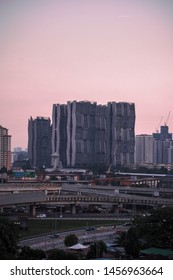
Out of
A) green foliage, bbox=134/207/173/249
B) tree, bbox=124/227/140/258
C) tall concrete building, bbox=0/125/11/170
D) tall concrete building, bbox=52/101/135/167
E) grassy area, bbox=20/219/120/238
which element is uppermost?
tall concrete building, bbox=52/101/135/167

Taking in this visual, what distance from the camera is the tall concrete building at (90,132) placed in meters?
12.3

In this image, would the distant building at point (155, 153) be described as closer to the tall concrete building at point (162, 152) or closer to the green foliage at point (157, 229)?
the tall concrete building at point (162, 152)

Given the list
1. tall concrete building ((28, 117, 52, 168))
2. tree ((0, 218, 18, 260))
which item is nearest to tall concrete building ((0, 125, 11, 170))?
tall concrete building ((28, 117, 52, 168))

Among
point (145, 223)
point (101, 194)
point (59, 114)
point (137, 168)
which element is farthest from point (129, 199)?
point (137, 168)

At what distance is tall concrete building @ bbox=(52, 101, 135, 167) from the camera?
12.3 m

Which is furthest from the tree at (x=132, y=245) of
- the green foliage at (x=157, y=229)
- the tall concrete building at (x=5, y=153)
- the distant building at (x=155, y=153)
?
the distant building at (x=155, y=153)

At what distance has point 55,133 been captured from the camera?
12609 millimetres

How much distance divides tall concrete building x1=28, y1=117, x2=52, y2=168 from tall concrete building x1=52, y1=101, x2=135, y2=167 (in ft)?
0.60

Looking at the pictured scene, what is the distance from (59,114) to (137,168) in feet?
13.3

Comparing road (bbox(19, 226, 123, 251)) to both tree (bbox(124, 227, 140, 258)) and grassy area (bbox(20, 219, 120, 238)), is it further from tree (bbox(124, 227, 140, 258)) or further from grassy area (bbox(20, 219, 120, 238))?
tree (bbox(124, 227, 140, 258))

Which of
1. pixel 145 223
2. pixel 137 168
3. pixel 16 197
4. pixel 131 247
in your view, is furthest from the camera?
pixel 137 168

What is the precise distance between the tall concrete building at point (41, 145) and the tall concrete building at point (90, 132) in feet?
0.60
